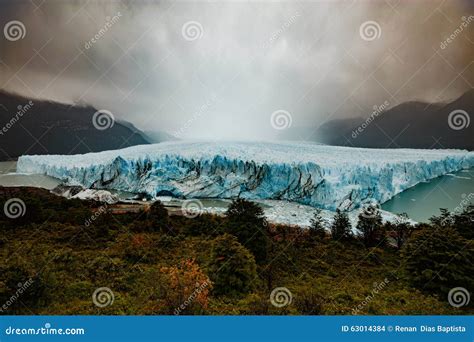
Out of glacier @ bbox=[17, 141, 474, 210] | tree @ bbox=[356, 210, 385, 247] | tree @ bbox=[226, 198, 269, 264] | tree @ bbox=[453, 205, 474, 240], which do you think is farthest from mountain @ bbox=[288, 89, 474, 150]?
tree @ bbox=[226, 198, 269, 264]

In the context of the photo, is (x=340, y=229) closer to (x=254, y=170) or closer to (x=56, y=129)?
(x=254, y=170)

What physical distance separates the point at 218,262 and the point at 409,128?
241cm

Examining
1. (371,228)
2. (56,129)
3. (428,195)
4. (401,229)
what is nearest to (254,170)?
(371,228)

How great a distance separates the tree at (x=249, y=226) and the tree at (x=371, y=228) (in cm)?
101

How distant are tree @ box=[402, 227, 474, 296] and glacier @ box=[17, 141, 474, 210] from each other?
0.59 metres

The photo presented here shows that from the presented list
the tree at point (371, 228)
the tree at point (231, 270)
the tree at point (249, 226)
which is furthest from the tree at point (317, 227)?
the tree at point (231, 270)

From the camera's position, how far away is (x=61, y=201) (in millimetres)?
4262

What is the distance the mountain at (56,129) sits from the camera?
13.4 ft

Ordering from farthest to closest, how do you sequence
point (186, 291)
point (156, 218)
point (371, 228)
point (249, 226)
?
point (156, 218)
point (371, 228)
point (249, 226)
point (186, 291)

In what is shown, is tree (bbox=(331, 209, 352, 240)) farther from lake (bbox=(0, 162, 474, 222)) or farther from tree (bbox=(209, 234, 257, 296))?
tree (bbox=(209, 234, 257, 296))

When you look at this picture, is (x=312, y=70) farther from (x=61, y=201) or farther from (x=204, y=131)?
(x=61, y=201)

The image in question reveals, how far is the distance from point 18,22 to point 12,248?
2306 millimetres

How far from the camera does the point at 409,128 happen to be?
4.09m
